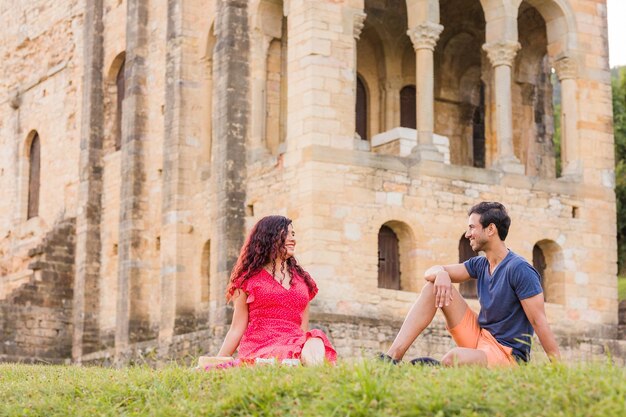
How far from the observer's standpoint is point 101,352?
27703 mm

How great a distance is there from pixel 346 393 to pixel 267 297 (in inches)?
93.6

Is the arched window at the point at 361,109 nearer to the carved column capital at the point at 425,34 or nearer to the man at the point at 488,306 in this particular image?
the carved column capital at the point at 425,34

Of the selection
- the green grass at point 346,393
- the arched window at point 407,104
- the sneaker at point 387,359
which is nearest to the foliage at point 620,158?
the arched window at point 407,104

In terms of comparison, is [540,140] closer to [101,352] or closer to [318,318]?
[318,318]

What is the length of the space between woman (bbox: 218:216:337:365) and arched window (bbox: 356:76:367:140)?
54.4ft

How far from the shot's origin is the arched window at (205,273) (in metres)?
26.0

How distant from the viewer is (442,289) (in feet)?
34.2

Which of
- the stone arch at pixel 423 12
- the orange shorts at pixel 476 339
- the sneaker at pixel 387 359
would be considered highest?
the stone arch at pixel 423 12

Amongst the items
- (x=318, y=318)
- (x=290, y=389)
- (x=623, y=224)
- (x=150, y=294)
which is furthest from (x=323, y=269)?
(x=623, y=224)

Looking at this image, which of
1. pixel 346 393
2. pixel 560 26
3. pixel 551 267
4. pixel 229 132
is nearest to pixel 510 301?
pixel 346 393

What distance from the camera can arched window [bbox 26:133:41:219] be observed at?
3275 cm

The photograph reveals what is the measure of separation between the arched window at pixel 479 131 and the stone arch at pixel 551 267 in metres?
4.34

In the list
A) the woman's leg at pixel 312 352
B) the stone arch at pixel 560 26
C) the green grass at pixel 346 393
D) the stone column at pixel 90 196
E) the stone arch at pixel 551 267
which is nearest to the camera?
the green grass at pixel 346 393

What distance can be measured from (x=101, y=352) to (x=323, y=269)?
745 cm
